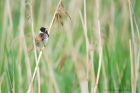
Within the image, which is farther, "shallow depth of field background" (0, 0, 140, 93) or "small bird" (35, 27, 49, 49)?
"shallow depth of field background" (0, 0, 140, 93)

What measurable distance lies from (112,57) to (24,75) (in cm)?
40

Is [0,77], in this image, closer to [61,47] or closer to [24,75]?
[24,75]

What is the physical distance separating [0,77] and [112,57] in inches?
16.2

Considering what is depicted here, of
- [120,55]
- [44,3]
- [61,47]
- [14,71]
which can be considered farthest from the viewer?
[44,3]

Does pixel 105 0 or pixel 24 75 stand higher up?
pixel 105 0

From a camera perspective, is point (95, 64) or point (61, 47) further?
point (61, 47)

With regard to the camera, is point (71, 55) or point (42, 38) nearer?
point (42, 38)

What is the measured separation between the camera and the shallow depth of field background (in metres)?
1.98

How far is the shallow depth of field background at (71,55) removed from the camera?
77.9 inches

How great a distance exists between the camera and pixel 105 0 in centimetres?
310

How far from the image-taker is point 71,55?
246 cm

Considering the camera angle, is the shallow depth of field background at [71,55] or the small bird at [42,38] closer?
the small bird at [42,38]

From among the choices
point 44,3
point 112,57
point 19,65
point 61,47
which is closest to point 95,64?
point 112,57

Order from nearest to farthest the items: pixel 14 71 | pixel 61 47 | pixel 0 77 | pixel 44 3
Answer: pixel 14 71, pixel 0 77, pixel 61 47, pixel 44 3
